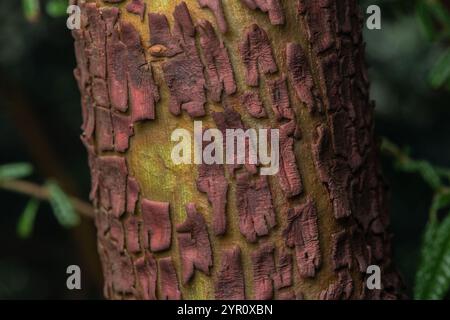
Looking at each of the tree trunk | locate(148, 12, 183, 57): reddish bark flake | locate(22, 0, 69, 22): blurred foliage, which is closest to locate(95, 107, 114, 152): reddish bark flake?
the tree trunk

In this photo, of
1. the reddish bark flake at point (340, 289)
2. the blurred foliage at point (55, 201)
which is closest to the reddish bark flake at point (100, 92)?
the reddish bark flake at point (340, 289)

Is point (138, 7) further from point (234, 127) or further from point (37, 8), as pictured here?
point (37, 8)

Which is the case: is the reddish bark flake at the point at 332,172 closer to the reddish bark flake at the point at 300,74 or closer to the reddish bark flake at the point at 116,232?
the reddish bark flake at the point at 300,74

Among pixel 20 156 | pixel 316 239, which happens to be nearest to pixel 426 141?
pixel 20 156

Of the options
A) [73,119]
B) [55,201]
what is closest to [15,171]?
[55,201]

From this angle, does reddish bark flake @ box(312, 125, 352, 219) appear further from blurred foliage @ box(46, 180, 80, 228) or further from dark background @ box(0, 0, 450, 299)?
dark background @ box(0, 0, 450, 299)
